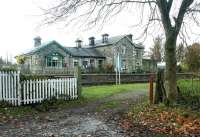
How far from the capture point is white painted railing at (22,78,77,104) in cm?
1535

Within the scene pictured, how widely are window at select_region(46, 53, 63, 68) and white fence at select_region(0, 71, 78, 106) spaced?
37003 mm

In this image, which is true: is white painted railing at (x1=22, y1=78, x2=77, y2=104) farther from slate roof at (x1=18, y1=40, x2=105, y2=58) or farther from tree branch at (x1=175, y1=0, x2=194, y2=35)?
slate roof at (x1=18, y1=40, x2=105, y2=58)

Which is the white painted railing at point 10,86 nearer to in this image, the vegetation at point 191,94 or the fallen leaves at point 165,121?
the fallen leaves at point 165,121

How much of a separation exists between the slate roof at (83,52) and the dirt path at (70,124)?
141 feet

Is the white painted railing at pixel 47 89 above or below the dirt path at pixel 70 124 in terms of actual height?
above

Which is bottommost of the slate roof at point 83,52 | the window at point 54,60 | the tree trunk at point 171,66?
the tree trunk at point 171,66

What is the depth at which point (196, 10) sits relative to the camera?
14062 mm

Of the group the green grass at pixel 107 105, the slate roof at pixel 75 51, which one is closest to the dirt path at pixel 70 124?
the green grass at pixel 107 105

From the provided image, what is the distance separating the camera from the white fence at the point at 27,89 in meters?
15.0

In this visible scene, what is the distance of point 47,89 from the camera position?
16062 mm

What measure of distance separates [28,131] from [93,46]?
55078 millimetres

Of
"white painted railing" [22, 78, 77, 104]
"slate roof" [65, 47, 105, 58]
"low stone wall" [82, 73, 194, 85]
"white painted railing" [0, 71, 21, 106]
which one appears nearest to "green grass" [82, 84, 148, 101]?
"white painted railing" [22, 78, 77, 104]

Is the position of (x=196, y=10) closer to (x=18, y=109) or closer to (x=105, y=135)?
(x=105, y=135)

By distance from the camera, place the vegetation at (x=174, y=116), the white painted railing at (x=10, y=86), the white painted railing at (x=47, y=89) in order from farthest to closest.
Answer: the white painted railing at (x=47, y=89) → the white painted railing at (x=10, y=86) → the vegetation at (x=174, y=116)
